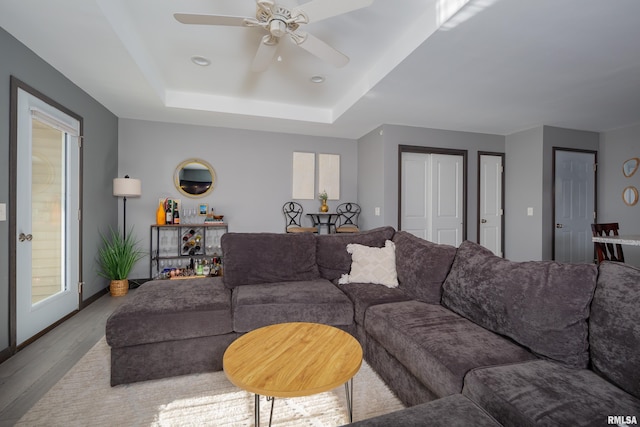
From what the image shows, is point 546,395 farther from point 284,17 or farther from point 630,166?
Answer: point 630,166

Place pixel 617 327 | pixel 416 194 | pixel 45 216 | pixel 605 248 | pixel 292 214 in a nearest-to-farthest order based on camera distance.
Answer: pixel 617 327, pixel 45 216, pixel 605 248, pixel 416 194, pixel 292 214

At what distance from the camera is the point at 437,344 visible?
1491 millimetres

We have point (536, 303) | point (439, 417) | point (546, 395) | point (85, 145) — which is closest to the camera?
point (439, 417)

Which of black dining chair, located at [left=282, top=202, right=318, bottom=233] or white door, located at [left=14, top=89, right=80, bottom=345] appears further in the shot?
black dining chair, located at [left=282, top=202, right=318, bottom=233]

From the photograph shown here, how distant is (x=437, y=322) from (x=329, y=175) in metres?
3.88

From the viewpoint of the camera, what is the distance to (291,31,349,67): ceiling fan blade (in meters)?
2.14

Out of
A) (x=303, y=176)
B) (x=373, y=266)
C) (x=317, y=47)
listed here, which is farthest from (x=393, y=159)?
(x=317, y=47)

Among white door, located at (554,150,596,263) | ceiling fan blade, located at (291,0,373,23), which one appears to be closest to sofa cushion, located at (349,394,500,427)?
ceiling fan blade, located at (291,0,373,23)

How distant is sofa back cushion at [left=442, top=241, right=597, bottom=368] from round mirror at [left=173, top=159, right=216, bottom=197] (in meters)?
4.08

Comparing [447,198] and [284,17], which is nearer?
[284,17]

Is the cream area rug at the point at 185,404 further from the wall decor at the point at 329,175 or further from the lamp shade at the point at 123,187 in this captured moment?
the wall decor at the point at 329,175

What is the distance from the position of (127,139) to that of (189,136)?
0.87 metres

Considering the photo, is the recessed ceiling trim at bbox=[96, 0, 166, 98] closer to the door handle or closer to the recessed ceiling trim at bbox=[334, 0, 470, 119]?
the door handle

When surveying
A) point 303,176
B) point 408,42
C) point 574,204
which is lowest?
point 574,204
